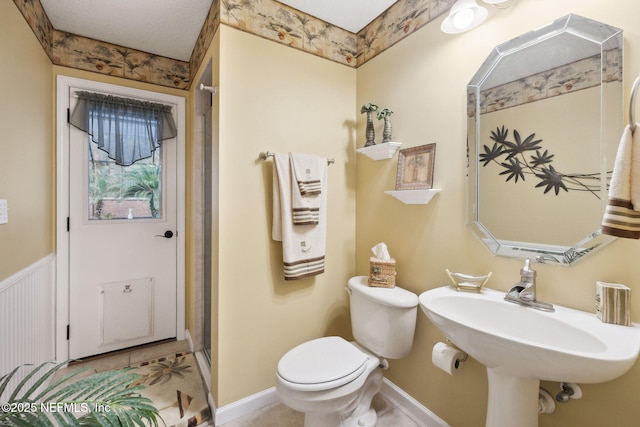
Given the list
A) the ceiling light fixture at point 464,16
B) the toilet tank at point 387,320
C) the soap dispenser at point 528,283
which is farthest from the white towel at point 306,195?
the soap dispenser at point 528,283

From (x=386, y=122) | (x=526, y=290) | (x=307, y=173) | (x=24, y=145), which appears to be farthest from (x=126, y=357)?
(x=526, y=290)

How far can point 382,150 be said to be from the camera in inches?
68.9

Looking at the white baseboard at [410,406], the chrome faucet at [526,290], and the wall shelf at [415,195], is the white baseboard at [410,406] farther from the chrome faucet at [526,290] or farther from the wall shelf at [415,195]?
the wall shelf at [415,195]

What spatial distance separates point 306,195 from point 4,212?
1437 mm

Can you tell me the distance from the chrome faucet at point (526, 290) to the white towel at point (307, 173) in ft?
3.64

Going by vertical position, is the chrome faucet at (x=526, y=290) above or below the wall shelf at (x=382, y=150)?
below

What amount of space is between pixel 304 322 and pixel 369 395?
0.56m

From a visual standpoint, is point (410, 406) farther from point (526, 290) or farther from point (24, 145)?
point (24, 145)

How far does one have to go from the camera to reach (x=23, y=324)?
1.51 meters

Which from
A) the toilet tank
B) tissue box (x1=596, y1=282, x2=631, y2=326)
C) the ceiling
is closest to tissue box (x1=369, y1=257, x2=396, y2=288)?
the toilet tank

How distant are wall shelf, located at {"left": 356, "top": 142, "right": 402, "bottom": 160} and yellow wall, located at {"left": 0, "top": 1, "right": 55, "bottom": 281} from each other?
1863 millimetres

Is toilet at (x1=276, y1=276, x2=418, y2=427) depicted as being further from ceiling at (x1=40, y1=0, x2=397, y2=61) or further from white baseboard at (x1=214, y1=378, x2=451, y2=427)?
ceiling at (x1=40, y1=0, x2=397, y2=61)

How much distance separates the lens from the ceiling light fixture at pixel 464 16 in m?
1.25

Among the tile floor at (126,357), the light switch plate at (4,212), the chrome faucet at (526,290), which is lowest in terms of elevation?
the tile floor at (126,357)
